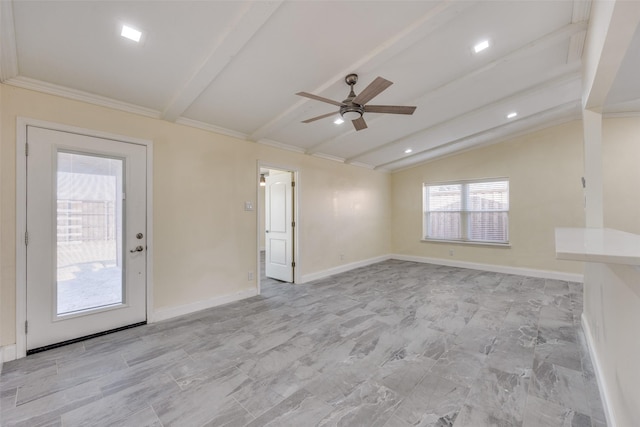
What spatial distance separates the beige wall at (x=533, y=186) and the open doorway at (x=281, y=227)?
12.5ft

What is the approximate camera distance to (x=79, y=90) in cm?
252

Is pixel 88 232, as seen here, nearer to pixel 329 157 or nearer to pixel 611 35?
pixel 329 157

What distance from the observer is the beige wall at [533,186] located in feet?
15.4

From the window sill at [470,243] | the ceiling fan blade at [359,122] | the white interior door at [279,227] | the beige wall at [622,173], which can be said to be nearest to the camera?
the ceiling fan blade at [359,122]

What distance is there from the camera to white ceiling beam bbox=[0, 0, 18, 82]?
5.53 feet

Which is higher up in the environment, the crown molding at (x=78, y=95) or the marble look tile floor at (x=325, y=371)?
the crown molding at (x=78, y=95)

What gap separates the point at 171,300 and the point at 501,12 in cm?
448

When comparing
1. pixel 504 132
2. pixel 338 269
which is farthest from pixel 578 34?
pixel 338 269

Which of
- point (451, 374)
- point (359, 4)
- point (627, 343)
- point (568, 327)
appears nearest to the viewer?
point (627, 343)

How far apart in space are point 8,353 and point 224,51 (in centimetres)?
325

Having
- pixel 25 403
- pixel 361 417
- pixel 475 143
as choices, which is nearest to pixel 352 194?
pixel 475 143

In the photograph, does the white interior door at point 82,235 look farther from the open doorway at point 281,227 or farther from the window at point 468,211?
→ the window at point 468,211

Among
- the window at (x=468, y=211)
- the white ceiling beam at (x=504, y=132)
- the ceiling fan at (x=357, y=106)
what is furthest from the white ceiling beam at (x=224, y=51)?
the window at (x=468, y=211)

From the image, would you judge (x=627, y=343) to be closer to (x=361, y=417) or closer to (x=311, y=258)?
(x=361, y=417)
